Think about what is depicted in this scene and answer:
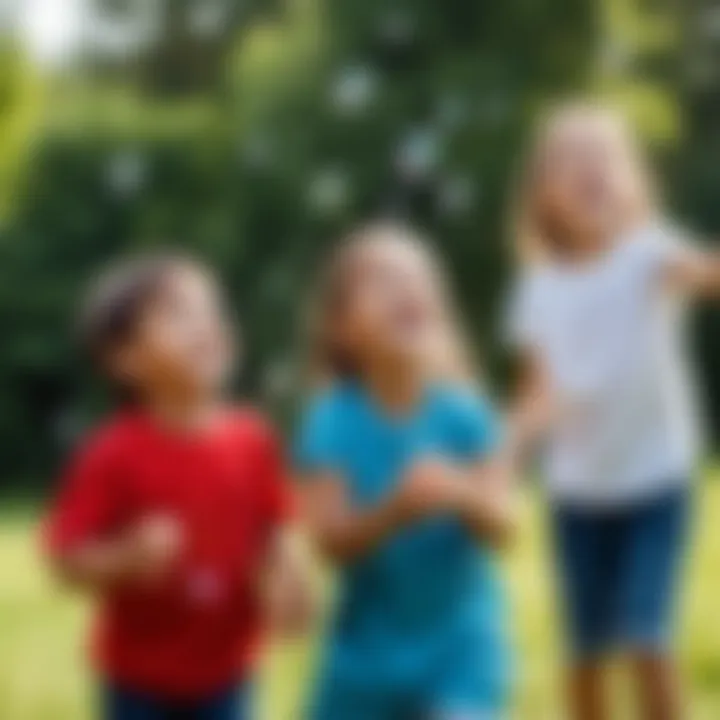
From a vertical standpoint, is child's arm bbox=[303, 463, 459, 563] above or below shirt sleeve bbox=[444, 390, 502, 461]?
below

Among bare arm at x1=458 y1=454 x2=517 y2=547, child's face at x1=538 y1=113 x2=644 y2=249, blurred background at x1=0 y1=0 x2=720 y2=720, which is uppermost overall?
blurred background at x1=0 y1=0 x2=720 y2=720

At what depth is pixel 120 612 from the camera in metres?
2.03

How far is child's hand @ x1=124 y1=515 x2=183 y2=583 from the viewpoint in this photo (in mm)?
1970

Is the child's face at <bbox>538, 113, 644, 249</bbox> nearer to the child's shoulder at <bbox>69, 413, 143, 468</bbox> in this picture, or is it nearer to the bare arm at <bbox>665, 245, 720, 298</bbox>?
the bare arm at <bbox>665, 245, 720, 298</bbox>

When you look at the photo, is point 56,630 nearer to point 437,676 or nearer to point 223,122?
point 437,676

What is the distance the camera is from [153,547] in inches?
77.4

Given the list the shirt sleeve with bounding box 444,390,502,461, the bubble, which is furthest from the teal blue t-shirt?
the bubble

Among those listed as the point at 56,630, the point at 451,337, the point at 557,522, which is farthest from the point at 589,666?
the point at 56,630

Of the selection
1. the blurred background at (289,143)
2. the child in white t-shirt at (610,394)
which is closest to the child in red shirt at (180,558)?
the child in white t-shirt at (610,394)

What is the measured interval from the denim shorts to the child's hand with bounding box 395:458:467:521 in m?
0.72

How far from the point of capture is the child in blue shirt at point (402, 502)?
6.19 ft

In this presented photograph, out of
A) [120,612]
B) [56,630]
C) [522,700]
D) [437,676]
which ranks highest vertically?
[56,630]

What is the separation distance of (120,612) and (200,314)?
311 millimetres

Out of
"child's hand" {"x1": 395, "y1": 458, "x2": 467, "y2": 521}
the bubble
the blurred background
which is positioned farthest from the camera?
the bubble
